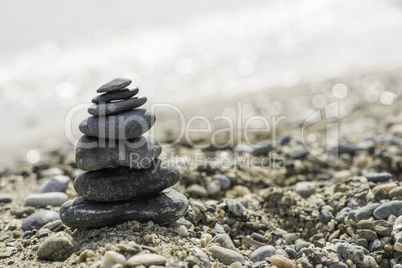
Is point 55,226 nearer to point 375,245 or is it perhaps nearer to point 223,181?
point 223,181

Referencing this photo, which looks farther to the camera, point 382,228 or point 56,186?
point 56,186

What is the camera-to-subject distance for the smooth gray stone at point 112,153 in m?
3.87

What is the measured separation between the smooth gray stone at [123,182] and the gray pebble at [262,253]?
107 centimetres

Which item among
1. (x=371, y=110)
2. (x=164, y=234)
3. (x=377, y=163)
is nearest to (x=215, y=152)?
(x=377, y=163)

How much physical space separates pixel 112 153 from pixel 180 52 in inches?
562

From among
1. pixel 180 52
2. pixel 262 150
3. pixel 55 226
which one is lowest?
pixel 55 226

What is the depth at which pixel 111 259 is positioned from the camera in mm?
3109

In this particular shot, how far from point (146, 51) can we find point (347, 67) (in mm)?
8509

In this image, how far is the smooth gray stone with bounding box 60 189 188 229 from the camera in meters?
3.91

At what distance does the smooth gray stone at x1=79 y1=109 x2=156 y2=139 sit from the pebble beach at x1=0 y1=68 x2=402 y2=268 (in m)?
0.88

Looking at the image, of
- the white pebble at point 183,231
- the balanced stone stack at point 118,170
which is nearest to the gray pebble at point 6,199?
the balanced stone stack at point 118,170

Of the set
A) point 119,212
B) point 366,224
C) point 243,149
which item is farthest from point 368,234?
point 243,149

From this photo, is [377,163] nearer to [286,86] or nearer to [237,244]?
[237,244]

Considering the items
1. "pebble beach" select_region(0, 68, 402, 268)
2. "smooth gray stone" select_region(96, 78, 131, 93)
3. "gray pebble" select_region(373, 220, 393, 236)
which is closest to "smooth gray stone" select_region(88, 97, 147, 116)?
"smooth gray stone" select_region(96, 78, 131, 93)
